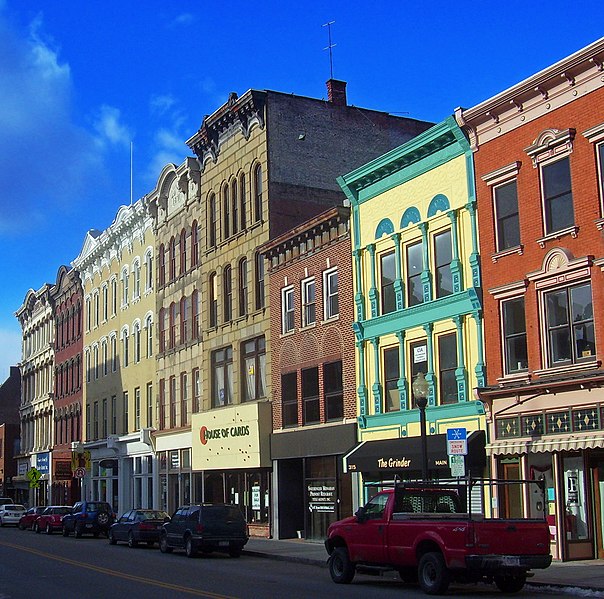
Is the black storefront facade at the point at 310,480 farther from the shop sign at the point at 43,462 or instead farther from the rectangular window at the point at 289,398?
the shop sign at the point at 43,462

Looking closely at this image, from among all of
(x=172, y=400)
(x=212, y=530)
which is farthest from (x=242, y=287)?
(x=212, y=530)

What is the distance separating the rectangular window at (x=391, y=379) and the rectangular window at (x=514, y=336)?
4.59 meters

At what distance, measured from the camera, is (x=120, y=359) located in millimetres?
53000

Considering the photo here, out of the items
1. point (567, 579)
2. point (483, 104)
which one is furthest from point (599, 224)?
point (567, 579)

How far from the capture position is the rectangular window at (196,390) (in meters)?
42.2

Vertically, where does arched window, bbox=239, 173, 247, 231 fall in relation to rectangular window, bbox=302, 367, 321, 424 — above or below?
above

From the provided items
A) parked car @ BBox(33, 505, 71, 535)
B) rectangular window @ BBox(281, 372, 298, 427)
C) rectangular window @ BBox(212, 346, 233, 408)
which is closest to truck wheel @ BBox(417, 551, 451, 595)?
rectangular window @ BBox(281, 372, 298, 427)

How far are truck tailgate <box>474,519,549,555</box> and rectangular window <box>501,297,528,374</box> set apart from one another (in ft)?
24.8

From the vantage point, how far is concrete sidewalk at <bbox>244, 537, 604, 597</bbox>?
1797 centimetres

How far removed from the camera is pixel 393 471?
27812 mm

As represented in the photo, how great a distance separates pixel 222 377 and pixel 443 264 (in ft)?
50.7

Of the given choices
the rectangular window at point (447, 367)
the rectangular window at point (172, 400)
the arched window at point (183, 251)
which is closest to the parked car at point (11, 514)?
the rectangular window at point (172, 400)

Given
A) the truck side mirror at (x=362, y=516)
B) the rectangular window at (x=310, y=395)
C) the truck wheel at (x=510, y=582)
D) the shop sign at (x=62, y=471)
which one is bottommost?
the truck wheel at (x=510, y=582)

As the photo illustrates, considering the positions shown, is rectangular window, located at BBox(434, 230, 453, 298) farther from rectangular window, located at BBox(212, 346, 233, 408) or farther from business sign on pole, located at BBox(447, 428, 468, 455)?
rectangular window, located at BBox(212, 346, 233, 408)
